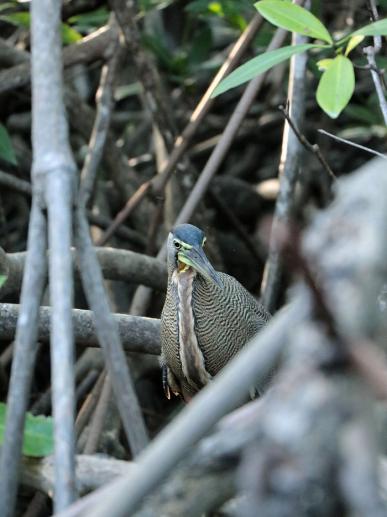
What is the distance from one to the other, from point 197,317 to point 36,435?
146 cm

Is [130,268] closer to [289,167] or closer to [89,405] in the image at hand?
[89,405]

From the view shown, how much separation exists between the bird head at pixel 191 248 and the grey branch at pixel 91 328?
0.19 m

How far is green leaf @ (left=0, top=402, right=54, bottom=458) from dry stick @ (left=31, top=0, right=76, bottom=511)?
16cm

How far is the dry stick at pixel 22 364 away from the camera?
4.33 ft

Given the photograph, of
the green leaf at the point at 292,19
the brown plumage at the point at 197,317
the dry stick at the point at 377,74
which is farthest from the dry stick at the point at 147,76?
the green leaf at the point at 292,19

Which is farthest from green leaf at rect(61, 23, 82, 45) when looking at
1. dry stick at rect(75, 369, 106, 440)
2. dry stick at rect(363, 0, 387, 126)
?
dry stick at rect(363, 0, 387, 126)

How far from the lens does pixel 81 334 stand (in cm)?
245

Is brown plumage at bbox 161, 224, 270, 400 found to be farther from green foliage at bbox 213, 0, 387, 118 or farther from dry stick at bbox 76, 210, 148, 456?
dry stick at bbox 76, 210, 148, 456

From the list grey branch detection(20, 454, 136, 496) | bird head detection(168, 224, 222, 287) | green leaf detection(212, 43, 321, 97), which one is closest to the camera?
grey branch detection(20, 454, 136, 496)

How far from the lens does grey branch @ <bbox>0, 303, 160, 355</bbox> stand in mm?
2346

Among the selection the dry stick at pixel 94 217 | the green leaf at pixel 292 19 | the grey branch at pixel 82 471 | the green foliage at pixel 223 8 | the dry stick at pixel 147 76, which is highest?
the green foliage at pixel 223 8

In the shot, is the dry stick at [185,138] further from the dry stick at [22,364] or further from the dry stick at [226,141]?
the dry stick at [22,364]

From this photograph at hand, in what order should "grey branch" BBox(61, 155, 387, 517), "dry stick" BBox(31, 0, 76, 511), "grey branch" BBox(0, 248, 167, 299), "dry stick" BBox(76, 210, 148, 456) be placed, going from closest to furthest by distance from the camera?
"grey branch" BBox(61, 155, 387, 517) → "dry stick" BBox(31, 0, 76, 511) → "dry stick" BBox(76, 210, 148, 456) → "grey branch" BBox(0, 248, 167, 299)

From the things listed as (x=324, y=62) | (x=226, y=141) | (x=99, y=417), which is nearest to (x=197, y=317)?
(x=99, y=417)
